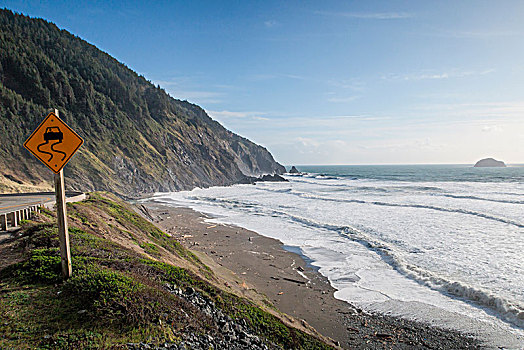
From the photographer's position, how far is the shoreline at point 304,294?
799 centimetres

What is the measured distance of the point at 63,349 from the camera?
3.69m

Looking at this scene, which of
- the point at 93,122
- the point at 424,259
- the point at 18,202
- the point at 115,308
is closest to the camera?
the point at 115,308

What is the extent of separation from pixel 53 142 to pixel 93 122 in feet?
192

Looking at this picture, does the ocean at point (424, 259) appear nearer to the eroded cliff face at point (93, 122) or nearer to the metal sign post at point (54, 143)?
the metal sign post at point (54, 143)

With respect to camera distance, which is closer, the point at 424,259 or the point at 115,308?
the point at 115,308

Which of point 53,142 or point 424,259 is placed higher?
point 53,142

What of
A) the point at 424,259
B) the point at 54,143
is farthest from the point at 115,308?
the point at 424,259

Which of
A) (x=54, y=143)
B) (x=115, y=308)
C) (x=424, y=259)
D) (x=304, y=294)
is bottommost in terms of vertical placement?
(x=304, y=294)

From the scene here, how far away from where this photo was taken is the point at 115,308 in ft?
14.8

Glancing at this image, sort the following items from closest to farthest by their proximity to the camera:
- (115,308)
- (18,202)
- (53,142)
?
(115,308)
(53,142)
(18,202)

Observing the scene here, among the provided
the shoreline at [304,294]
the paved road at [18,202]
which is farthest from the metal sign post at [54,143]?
the paved road at [18,202]

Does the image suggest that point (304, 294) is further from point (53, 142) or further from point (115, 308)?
point (53, 142)

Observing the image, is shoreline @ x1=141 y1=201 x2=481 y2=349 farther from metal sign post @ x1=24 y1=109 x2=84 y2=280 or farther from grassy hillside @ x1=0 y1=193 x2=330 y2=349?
metal sign post @ x1=24 y1=109 x2=84 y2=280

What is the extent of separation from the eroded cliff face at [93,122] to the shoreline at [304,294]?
2345 centimetres
